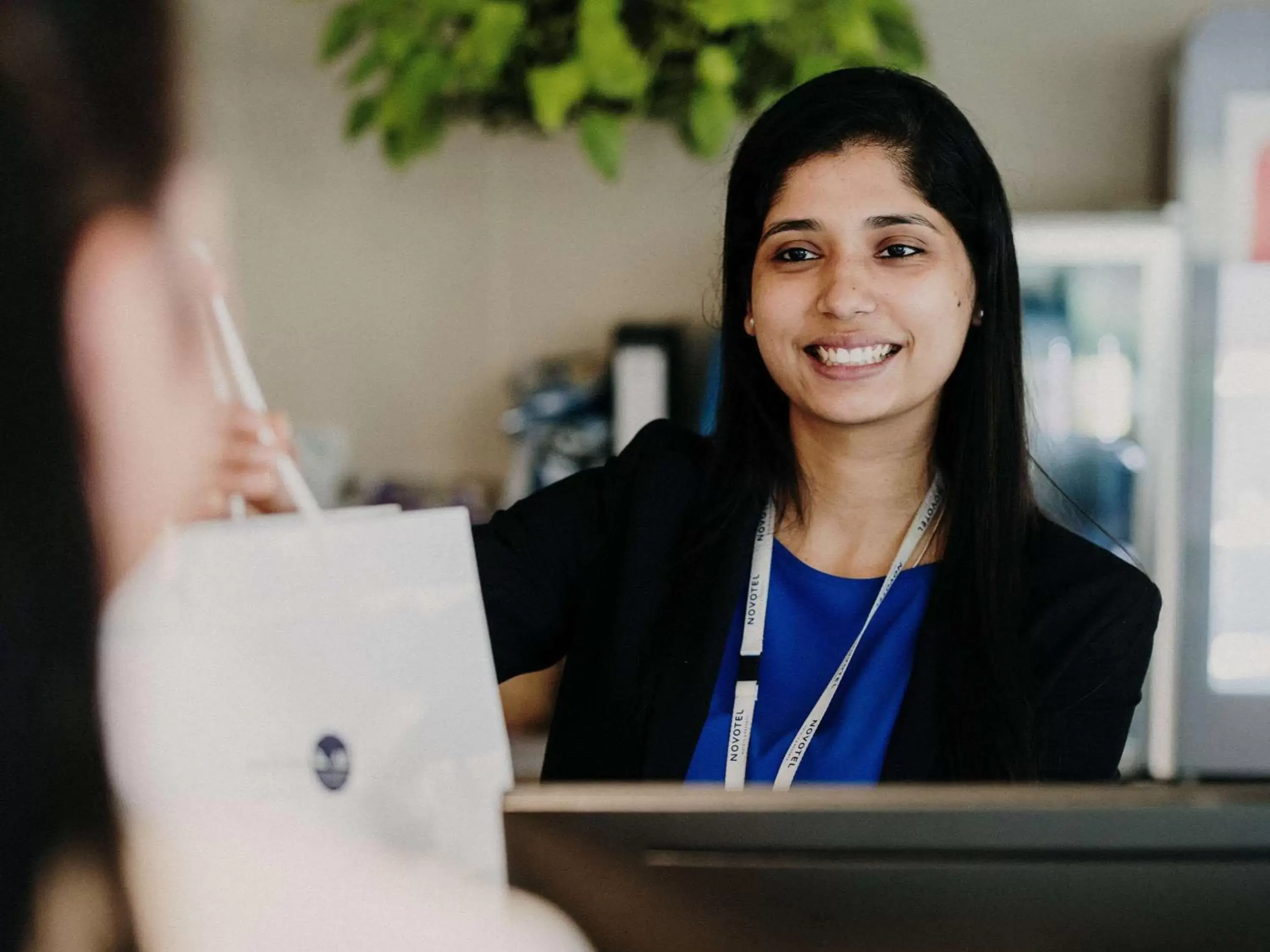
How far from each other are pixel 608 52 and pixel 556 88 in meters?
0.12

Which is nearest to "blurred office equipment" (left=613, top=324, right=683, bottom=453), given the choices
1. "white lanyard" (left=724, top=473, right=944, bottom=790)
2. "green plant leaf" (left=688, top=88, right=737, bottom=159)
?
"green plant leaf" (left=688, top=88, right=737, bottom=159)

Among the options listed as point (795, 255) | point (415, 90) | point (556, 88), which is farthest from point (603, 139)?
point (795, 255)

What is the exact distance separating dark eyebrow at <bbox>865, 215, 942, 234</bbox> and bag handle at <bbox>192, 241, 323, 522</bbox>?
2.09 ft

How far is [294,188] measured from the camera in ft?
10.1

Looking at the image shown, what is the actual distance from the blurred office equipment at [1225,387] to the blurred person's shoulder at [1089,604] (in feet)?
4.67

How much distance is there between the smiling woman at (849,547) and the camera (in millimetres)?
1166

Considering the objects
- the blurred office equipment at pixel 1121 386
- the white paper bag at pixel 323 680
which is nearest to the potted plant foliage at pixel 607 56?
the blurred office equipment at pixel 1121 386

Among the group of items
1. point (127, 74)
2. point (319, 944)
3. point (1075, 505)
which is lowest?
point (319, 944)

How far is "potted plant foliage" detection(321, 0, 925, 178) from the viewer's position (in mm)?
2051

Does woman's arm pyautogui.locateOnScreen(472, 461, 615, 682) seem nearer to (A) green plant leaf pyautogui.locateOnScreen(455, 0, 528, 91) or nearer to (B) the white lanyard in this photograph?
(B) the white lanyard

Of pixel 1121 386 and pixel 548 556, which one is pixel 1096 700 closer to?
pixel 548 556

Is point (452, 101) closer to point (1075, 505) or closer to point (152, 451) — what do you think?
point (1075, 505)

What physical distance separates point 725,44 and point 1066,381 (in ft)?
3.60

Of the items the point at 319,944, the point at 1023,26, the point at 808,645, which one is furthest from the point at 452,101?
the point at 319,944
